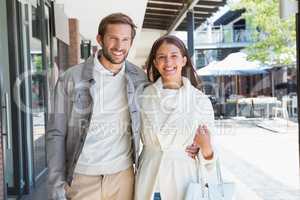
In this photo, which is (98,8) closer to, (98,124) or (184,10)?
(184,10)

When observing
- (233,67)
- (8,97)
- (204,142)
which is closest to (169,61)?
(204,142)

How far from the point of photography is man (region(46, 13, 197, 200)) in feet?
6.09

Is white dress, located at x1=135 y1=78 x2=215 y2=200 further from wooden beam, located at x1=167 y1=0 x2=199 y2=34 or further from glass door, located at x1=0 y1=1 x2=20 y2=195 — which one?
wooden beam, located at x1=167 y1=0 x2=199 y2=34

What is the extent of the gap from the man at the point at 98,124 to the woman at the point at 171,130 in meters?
0.07

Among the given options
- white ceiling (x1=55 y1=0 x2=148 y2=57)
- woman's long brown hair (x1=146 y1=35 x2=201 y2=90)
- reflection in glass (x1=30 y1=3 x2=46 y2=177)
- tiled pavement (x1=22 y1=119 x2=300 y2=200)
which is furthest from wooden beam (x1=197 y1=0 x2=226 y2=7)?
woman's long brown hair (x1=146 y1=35 x2=201 y2=90)

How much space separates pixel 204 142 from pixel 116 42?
0.55 m

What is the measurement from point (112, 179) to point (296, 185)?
372cm

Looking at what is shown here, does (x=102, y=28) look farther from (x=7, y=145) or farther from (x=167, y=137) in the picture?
(x=7, y=145)

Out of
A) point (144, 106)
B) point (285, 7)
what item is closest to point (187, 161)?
point (144, 106)

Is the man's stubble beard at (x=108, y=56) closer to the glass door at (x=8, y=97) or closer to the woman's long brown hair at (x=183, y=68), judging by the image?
the woman's long brown hair at (x=183, y=68)

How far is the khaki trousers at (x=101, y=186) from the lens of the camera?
6.21 feet

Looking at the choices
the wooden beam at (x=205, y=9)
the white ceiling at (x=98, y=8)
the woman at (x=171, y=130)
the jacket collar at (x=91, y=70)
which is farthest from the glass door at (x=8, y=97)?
the wooden beam at (x=205, y=9)

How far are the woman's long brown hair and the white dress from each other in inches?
4.8

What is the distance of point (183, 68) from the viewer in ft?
6.41
